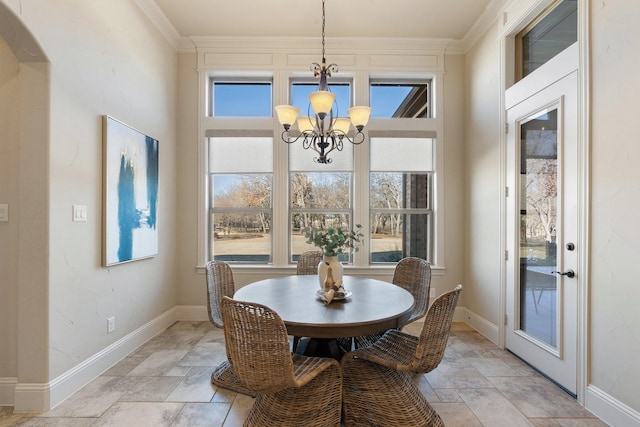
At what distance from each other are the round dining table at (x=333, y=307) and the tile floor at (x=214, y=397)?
73cm

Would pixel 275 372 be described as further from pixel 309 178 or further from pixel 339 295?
pixel 309 178

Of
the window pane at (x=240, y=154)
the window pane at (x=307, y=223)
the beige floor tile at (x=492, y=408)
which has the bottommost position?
the beige floor tile at (x=492, y=408)

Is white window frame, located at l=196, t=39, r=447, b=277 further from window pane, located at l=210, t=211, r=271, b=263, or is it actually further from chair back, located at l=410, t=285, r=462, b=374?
chair back, located at l=410, t=285, r=462, b=374

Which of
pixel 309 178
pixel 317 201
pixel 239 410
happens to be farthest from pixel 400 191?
pixel 239 410

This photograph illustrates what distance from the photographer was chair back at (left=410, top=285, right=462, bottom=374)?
1.75m

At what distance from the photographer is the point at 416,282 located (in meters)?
2.85

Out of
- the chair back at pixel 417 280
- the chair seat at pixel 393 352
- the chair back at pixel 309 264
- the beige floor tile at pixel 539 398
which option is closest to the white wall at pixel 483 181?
the beige floor tile at pixel 539 398

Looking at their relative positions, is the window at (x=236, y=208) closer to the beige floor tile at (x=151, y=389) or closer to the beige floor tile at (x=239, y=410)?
the beige floor tile at (x=151, y=389)

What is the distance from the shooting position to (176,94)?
12.8 feet

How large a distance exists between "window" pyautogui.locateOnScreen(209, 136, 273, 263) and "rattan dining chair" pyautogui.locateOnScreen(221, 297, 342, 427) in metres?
2.27

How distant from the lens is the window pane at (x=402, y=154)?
12.9 ft

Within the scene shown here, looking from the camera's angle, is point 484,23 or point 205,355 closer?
point 205,355

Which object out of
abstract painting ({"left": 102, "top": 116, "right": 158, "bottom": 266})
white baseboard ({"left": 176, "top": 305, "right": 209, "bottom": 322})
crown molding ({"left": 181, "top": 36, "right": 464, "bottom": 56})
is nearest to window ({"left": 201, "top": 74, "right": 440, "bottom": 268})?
crown molding ({"left": 181, "top": 36, "right": 464, "bottom": 56})

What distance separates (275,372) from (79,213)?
75.8 inches
